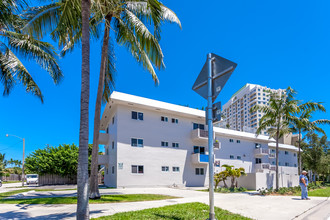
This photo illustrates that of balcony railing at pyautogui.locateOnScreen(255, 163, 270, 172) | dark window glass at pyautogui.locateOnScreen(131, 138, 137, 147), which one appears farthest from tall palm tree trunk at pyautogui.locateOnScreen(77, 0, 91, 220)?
balcony railing at pyautogui.locateOnScreen(255, 163, 270, 172)

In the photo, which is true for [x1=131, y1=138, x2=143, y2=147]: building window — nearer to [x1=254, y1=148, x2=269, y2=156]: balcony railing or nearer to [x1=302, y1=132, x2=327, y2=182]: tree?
[x1=254, y1=148, x2=269, y2=156]: balcony railing

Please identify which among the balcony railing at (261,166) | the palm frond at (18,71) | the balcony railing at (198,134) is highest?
the palm frond at (18,71)

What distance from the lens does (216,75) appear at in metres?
6.06

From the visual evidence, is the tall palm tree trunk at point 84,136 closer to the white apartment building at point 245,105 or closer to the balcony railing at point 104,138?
the balcony railing at point 104,138

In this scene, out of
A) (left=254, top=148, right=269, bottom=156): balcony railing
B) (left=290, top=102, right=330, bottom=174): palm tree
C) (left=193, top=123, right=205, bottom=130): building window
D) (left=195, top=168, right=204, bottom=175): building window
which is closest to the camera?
(left=290, top=102, right=330, bottom=174): palm tree

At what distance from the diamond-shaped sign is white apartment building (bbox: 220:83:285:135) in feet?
378

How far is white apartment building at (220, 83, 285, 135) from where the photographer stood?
123438 mm

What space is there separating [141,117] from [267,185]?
13.9 m

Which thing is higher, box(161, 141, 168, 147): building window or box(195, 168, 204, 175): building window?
box(161, 141, 168, 147): building window

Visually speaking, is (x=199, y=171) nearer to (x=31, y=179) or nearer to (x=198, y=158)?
(x=198, y=158)

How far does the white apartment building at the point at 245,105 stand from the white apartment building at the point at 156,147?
307 ft

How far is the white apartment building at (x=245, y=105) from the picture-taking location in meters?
123

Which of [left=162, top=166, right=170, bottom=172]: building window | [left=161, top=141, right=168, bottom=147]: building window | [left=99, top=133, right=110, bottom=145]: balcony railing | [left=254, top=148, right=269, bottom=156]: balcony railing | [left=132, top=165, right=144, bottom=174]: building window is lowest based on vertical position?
[left=162, top=166, right=170, bottom=172]: building window

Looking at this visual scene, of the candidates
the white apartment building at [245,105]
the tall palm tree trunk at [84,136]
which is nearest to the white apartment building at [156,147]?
the tall palm tree trunk at [84,136]
